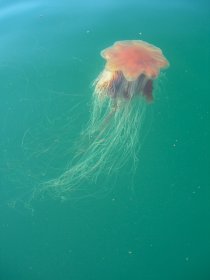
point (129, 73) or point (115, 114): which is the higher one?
point (129, 73)

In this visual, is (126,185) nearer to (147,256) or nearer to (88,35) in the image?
(147,256)

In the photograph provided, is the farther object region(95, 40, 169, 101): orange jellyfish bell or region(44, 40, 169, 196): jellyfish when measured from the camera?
region(95, 40, 169, 101): orange jellyfish bell

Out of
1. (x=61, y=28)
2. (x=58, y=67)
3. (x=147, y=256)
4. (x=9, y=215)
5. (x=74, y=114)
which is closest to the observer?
(x=147, y=256)

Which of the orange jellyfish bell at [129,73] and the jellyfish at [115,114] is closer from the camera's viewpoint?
the jellyfish at [115,114]

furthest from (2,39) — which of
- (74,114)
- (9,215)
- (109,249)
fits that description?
(109,249)
